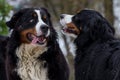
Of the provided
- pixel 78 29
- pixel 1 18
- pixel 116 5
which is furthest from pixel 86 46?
pixel 116 5

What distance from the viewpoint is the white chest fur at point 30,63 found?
417 inches

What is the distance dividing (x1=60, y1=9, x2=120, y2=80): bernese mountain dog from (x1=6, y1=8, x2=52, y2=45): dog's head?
0.50 metres

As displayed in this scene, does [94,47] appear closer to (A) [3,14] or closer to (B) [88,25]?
(B) [88,25]

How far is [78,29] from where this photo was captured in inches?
421

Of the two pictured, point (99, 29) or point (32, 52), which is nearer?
point (99, 29)

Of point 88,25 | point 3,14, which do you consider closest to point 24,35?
point 88,25

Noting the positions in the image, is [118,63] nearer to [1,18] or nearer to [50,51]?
[50,51]

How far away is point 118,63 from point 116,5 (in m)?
12.5

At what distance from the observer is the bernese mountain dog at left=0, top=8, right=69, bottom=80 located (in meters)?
10.5

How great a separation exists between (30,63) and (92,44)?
1183mm

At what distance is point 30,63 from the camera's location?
34.9 feet

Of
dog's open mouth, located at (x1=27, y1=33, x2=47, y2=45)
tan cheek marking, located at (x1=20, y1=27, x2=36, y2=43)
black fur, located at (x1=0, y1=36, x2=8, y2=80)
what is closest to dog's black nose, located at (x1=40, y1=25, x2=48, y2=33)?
dog's open mouth, located at (x1=27, y1=33, x2=47, y2=45)

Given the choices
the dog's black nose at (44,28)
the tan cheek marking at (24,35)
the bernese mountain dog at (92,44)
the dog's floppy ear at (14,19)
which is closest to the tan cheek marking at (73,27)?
the bernese mountain dog at (92,44)

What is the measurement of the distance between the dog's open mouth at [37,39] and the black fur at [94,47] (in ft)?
2.08
